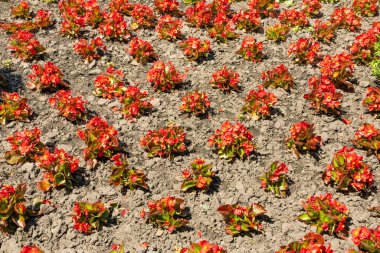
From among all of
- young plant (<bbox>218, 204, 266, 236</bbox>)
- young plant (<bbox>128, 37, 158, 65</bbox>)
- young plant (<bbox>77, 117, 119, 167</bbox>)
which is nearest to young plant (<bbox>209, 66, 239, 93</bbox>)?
young plant (<bbox>128, 37, 158, 65</bbox>)

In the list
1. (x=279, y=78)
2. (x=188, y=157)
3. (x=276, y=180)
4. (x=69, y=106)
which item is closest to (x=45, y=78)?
(x=69, y=106)

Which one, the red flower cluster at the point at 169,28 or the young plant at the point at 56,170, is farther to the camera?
the red flower cluster at the point at 169,28

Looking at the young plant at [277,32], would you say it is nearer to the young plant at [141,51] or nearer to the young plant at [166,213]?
the young plant at [141,51]

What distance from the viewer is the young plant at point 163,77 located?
8531 millimetres

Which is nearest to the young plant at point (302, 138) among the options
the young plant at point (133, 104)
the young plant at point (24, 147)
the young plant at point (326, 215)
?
the young plant at point (326, 215)

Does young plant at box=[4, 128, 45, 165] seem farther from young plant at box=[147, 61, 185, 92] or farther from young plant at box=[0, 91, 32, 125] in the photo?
young plant at box=[147, 61, 185, 92]

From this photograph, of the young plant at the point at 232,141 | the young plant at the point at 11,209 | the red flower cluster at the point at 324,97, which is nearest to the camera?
the young plant at the point at 11,209

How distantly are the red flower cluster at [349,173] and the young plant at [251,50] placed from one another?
10.8 feet

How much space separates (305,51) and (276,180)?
3.82m

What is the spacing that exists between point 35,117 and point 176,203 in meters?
3.57

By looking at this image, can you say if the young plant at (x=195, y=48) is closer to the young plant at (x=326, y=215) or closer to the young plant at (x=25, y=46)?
the young plant at (x=25, y=46)

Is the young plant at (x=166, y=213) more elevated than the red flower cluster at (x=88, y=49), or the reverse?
the red flower cluster at (x=88, y=49)

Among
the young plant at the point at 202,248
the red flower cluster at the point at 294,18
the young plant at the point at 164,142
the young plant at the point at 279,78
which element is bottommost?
the young plant at the point at 202,248

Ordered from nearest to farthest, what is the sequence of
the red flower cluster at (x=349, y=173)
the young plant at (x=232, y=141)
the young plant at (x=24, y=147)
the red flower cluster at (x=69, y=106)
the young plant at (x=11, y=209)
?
the young plant at (x=11, y=209) → the red flower cluster at (x=349, y=173) → the young plant at (x=24, y=147) → the young plant at (x=232, y=141) → the red flower cluster at (x=69, y=106)
